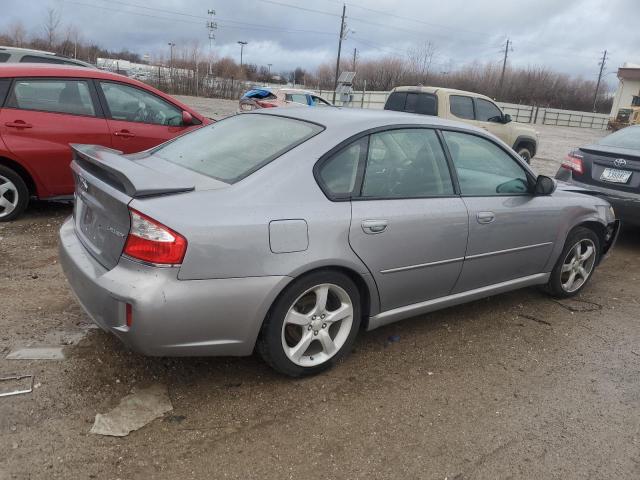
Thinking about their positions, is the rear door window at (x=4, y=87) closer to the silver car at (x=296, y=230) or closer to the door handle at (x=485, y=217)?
the silver car at (x=296, y=230)

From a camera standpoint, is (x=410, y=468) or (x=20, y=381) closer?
(x=410, y=468)

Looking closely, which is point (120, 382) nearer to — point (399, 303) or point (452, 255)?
point (399, 303)

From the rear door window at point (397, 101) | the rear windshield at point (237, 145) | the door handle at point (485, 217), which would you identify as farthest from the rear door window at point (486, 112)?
the rear windshield at point (237, 145)

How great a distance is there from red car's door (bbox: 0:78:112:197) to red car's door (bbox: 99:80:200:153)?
0.15 m

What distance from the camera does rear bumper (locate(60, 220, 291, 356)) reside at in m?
2.49

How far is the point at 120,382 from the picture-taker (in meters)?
2.96

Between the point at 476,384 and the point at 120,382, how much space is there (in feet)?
6.80

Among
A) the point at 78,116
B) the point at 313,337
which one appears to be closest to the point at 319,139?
the point at 313,337

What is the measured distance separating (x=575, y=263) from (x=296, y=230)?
3.00m

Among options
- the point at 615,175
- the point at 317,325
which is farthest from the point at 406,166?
the point at 615,175

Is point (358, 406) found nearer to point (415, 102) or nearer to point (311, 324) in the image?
point (311, 324)

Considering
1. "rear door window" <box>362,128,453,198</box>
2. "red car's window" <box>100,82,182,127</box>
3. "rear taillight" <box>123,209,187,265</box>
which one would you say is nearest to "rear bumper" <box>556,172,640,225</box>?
"rear door window" <box>362,128,453,198</box>

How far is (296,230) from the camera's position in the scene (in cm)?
276

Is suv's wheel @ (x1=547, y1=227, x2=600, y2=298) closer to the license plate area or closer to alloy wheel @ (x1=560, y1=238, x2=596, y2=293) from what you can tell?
alloy wheel @ (x1=560, y1=238, x2=596, y2=293)
